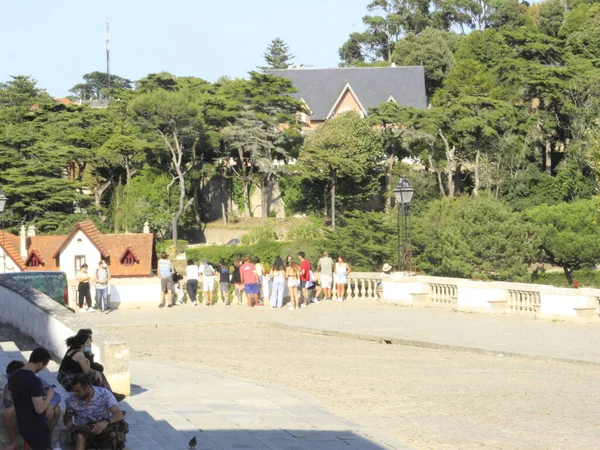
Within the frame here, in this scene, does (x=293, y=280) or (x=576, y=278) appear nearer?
(x=293, y=280)

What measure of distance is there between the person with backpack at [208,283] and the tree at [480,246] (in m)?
17.7

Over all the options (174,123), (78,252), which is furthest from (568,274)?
(174,123)

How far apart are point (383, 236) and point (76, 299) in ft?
72.2

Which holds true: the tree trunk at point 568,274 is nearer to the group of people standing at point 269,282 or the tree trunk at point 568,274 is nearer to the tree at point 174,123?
the group of people standing at point 269,282

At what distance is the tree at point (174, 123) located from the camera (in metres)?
67.9

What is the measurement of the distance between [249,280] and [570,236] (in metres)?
26.3

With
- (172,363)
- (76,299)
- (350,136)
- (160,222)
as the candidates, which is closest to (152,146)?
(160,222)

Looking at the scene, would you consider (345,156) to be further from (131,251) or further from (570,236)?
(570,236)

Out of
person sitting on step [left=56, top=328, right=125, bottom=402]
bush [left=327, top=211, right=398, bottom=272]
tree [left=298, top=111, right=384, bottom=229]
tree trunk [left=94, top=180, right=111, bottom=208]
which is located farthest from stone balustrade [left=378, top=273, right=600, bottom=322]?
tree trunk [left=94, top=180, right=111, bottom=208]

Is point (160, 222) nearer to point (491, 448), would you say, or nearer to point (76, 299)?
point (76, 299)

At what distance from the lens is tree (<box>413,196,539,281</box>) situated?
4353 centimetres

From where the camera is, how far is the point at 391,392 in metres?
15.0

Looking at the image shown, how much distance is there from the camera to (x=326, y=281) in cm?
2709

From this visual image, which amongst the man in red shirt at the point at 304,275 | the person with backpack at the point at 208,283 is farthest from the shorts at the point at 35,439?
the person with backpack at the point at 208,283
